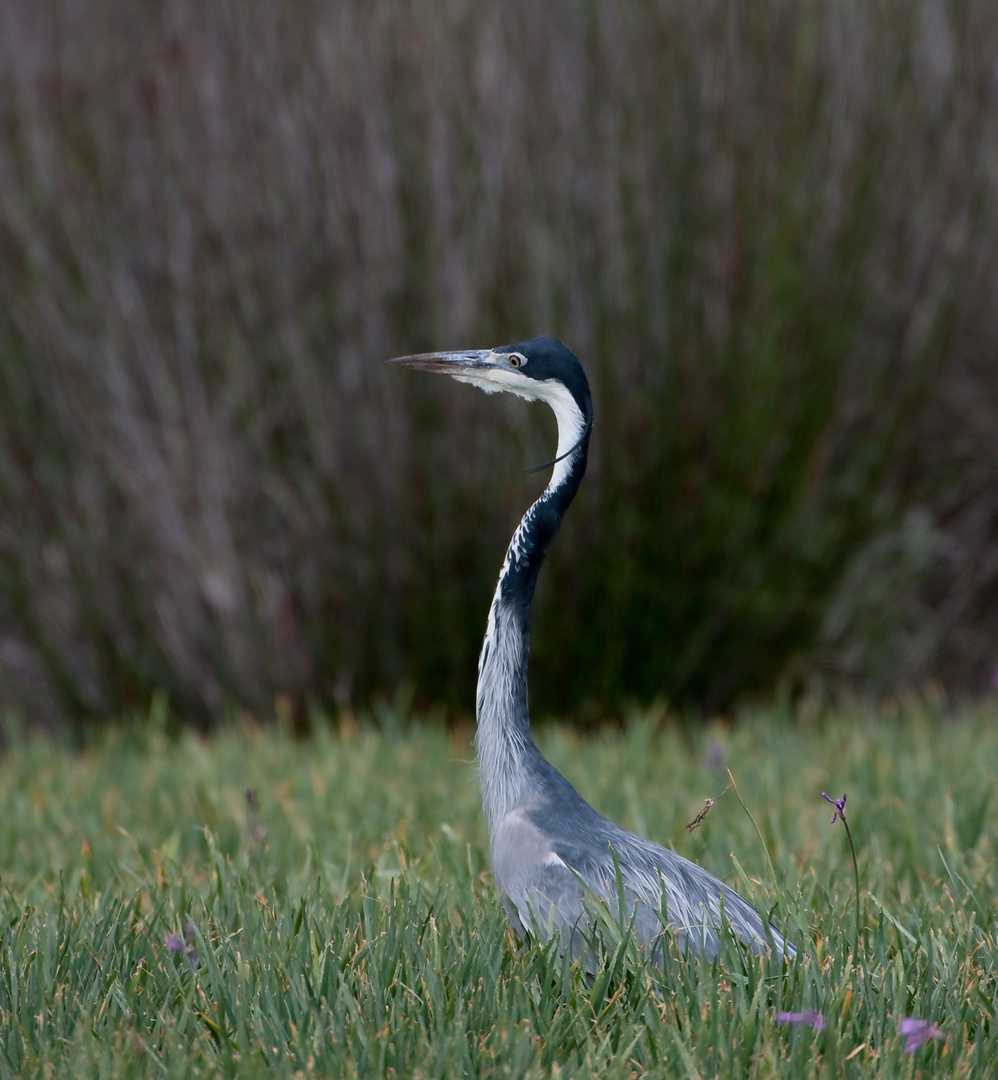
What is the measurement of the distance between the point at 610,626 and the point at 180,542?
1979mm

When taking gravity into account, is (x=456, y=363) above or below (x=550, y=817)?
above

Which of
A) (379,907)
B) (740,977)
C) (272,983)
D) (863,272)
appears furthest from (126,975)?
(863,272)

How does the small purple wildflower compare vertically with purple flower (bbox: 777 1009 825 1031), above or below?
below

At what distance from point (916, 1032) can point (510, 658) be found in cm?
114

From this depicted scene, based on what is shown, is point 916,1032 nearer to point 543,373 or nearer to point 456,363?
point 543,373

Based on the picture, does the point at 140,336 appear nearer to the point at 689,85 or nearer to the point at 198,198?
the point at 198,198

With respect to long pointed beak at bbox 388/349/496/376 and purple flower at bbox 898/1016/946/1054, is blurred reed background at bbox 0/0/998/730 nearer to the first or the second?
long pointed beak at bbox 388/349/496/376

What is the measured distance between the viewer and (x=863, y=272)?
251 inches

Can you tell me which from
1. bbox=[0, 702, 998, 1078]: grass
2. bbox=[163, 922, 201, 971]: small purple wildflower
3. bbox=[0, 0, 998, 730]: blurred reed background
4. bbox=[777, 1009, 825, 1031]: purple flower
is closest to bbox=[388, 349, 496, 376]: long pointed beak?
bbox=[0, 702, 998, 1078]: grass

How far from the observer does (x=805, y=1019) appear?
2.52 metres

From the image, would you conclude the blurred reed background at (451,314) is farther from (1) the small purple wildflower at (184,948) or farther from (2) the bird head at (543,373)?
(1) the small purple wildflower at (184,948)

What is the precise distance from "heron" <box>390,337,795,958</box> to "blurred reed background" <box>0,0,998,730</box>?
2895 mm

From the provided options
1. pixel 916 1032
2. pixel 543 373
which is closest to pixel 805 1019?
pixel 916 1032

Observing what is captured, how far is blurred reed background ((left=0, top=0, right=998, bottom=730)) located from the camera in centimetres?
614
